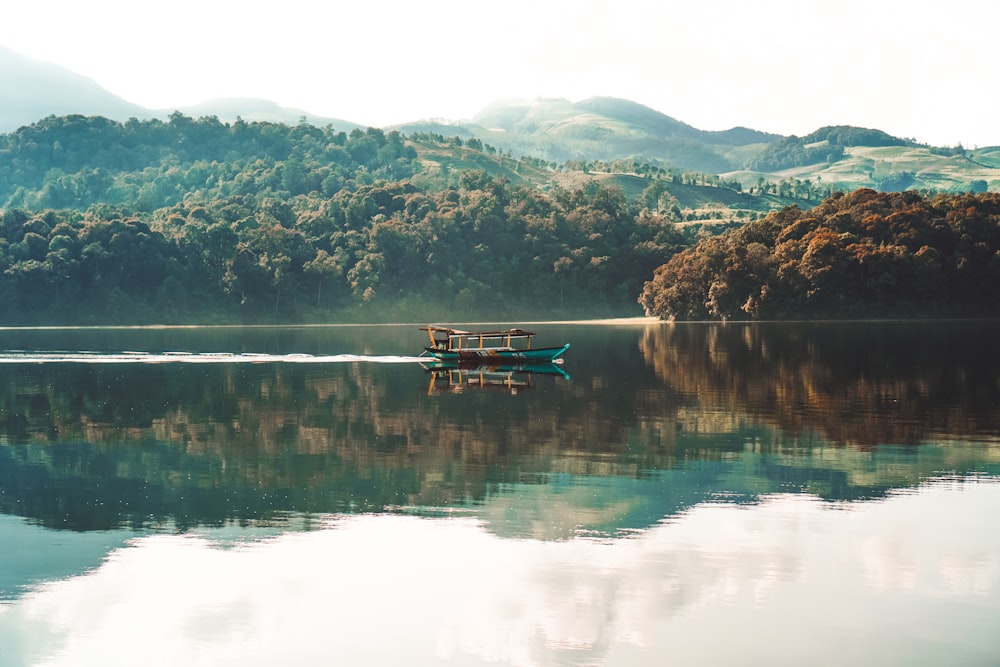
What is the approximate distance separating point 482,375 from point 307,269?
402 ft

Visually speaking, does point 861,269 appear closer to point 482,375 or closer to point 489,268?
point 489,268

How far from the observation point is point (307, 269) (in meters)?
182

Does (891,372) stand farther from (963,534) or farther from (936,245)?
(936,245)

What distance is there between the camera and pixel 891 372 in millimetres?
55250

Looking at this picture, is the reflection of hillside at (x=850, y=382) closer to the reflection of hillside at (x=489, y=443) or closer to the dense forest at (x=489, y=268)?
the reflection of hillside at (x=489, y=443)

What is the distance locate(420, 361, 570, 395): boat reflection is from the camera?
53719mm

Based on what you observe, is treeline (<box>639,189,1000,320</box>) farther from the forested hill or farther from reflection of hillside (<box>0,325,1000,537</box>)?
reflection of hillside (<box>0,325,1000,537</box>)

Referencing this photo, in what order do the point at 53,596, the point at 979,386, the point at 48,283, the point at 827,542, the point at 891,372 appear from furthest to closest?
1. the point at 48,283
2. the point at 891,372
3. the point at 979,386
4. the point at 827,542
5. the point at 53,596

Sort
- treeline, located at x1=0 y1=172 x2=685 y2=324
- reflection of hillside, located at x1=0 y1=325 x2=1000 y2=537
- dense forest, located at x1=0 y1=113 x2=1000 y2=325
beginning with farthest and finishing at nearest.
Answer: treeline, located at x1=0 y1=172 x2=685 y2=324 < dense forest, located at x1=0 y1=113 x2=1000 y2=325 < reflection of hillside, located at x1=0 y1=325 x2=1000 y2=537

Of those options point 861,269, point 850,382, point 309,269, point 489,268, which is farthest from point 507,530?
point 489,268

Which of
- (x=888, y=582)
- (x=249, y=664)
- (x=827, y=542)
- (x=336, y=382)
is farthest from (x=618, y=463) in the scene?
(x=336, y=382)

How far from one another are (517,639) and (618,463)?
13.5 meters

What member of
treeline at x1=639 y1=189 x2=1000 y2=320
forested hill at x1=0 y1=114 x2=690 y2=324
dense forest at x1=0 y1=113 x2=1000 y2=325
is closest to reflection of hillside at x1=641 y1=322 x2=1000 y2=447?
treeline at x1=639 y1=189 x2=1000 y2=320

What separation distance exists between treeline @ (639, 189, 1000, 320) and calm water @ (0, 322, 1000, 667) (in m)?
95.5
